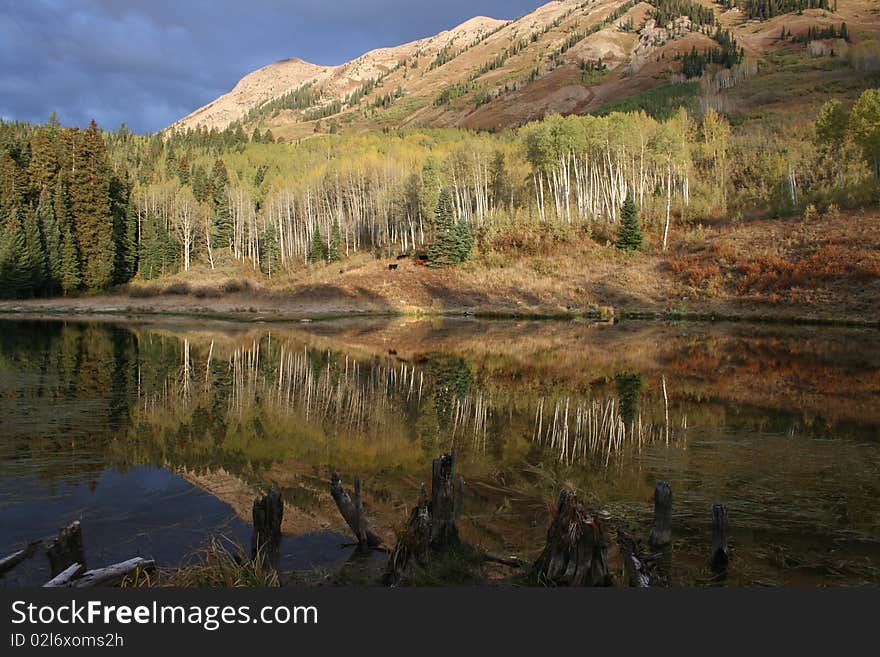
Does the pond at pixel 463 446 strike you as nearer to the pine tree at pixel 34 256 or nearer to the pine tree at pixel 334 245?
the pine tree at pixel 34 256

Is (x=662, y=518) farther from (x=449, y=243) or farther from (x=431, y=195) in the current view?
(x=431, y=195)

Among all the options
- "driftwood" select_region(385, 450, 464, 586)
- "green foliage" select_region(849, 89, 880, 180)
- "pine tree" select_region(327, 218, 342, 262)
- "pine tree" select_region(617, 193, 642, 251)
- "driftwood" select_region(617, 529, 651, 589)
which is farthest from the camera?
"pine tree" select_region(327, 218, 342, 262)

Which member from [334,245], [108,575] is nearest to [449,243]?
[334,245]

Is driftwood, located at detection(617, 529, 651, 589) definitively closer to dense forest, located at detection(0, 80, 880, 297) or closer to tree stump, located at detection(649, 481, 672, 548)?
tree stump, located at detection(649, 481, 672, 548)

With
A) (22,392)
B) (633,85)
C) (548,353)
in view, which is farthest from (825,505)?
(633,85)

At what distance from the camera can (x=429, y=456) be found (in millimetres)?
11039

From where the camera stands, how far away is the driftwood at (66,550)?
5426mm

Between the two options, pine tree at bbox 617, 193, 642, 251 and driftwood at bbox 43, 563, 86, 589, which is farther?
pine tree at bbox 617, 193, 642, 251

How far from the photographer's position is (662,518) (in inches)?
257

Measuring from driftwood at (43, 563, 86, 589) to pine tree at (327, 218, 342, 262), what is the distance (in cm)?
6775

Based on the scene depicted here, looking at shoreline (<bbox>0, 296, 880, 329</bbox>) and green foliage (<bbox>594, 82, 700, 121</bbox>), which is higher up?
green foliage (<bbox>594, 82, 700, 121</bbox>)

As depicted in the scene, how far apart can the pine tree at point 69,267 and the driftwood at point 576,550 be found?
65.5 metres

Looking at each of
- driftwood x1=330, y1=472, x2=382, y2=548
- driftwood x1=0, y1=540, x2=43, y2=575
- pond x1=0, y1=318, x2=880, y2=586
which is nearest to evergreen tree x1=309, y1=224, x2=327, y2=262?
pond x1=0, y1=318, x2=880, y2=586

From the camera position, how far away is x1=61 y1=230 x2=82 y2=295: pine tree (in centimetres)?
5769
